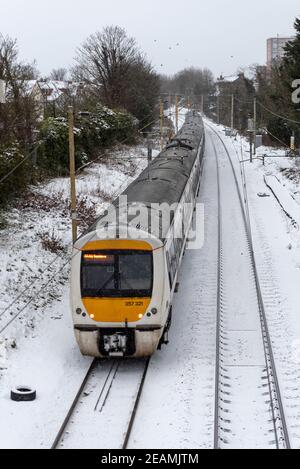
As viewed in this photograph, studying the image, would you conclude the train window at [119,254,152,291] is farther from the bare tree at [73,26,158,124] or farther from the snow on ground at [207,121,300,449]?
the bare tree at [73,26,158,124]

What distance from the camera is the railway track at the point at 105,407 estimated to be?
10.9 m

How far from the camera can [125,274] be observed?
13.3m

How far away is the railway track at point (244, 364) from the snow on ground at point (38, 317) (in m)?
2.97

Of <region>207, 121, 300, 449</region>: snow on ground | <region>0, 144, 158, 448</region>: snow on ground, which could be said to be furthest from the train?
<region>207, 121, 300, 449</region>: snow on ground

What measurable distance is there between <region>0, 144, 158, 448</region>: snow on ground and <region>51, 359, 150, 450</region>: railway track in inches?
9.2

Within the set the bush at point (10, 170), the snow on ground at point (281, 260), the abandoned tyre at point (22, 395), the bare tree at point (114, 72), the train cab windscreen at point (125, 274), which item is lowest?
the abandoned tyre at point (22, 395)

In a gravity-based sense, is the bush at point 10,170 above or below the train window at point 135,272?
above

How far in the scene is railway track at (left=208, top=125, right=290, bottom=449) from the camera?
11086mm

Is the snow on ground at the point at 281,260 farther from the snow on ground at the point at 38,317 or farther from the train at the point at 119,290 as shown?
the snow on ground at the point at 38,317

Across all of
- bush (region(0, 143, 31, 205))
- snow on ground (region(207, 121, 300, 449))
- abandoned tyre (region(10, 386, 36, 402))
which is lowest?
abandoned tyre (region(10, 386, 36, 402))

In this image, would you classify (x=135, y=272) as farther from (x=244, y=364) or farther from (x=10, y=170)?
(x=10, y=170)

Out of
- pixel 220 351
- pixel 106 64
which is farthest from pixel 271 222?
pixel 106 64

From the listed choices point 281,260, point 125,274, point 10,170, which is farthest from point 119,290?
point 281,260

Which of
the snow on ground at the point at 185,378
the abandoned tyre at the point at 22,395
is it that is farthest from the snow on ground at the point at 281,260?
the abandoned tyre at the point at 22,395
